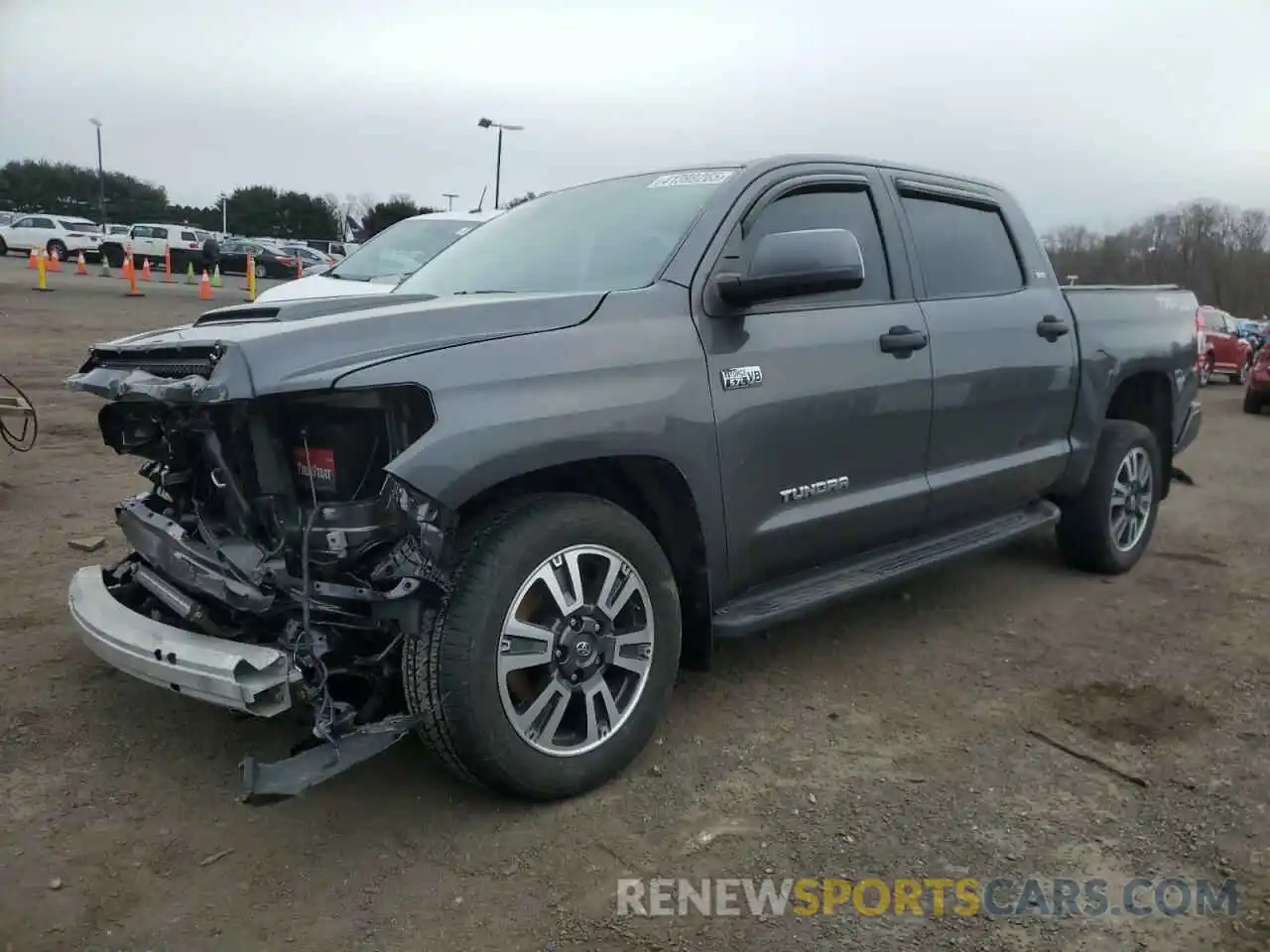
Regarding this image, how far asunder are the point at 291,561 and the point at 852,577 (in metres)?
2.03

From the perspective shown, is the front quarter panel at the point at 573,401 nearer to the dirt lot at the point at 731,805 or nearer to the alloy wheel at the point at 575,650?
the alloy wheel at the point at 575,650

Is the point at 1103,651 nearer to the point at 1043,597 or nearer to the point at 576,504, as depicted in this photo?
the point at 1043,597

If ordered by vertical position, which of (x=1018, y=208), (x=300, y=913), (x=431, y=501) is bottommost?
(x=300, y=913)

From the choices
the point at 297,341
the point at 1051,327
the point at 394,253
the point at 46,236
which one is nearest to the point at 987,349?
the point at 1051,327

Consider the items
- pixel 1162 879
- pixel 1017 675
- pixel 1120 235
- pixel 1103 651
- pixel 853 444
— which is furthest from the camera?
pixel 1120 235

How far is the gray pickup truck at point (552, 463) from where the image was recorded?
8.83 feet

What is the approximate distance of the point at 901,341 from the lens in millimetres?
3938

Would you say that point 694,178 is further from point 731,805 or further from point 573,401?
point 731,805

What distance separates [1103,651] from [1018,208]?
86.9 inches

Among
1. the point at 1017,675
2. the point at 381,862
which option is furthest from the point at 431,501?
the point at 1017,675

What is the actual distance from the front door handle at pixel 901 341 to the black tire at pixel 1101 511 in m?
1.75

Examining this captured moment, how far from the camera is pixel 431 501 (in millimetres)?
2611

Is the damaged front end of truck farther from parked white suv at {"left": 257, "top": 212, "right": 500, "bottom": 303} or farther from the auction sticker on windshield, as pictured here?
parked white suv at {"left": 257, "top": 212, "right": 500, "bottom": 303}

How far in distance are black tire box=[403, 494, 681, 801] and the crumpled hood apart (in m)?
0.52
